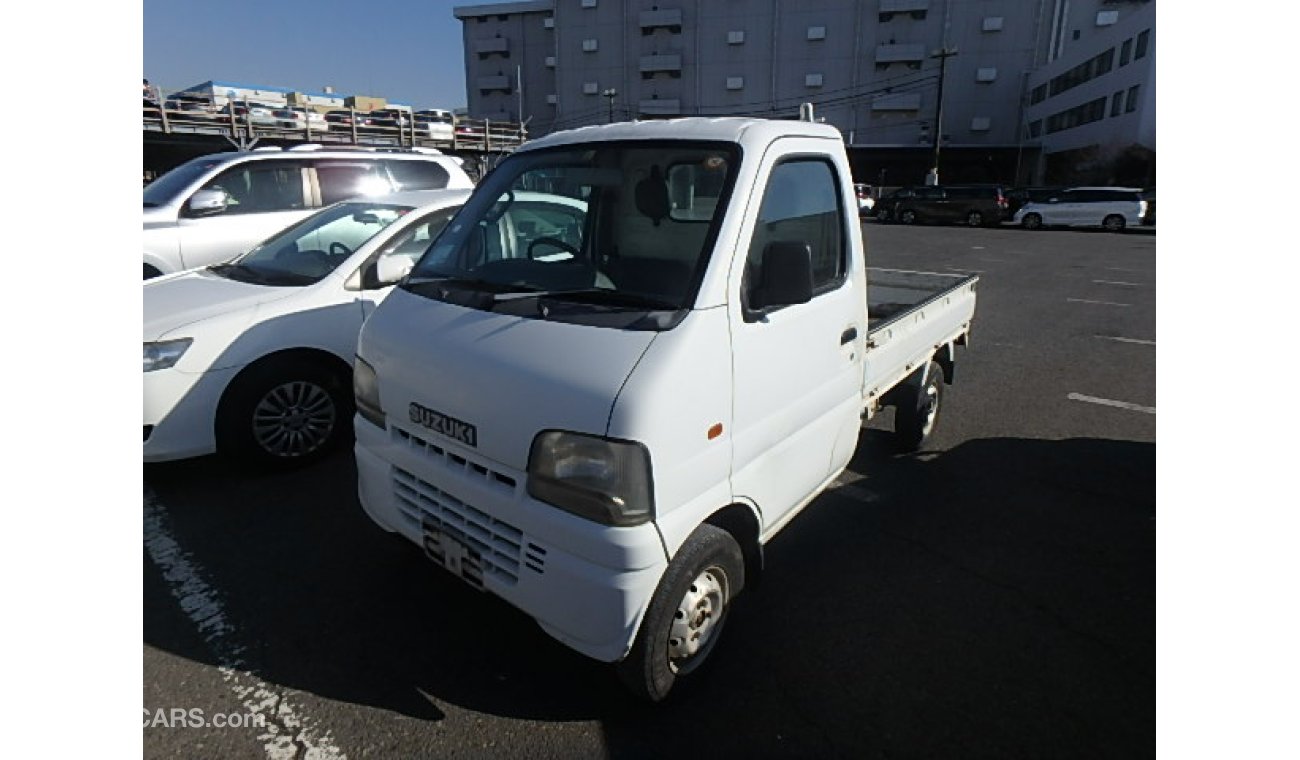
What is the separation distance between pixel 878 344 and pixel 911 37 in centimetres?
5619

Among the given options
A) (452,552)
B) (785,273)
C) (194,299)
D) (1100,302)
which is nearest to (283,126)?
(194,299)

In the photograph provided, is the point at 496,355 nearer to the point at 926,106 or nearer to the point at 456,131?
the point at 456,131

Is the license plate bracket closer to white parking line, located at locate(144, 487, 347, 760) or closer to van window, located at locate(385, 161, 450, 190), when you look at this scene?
white parking line, located at locate(144, 487, 347, 760)

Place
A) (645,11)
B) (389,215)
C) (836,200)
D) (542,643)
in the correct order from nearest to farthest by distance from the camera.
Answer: (542,643), (836,200), (389,215), (645,11)

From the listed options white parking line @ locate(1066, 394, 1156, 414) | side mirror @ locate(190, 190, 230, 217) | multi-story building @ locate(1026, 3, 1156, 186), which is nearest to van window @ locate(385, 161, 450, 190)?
side mirror @ locate(190, 190, 230, 217)

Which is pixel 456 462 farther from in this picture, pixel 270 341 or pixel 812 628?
pixel 270 341

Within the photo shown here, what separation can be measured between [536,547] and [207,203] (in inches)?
276

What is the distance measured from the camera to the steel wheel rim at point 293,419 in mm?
3998

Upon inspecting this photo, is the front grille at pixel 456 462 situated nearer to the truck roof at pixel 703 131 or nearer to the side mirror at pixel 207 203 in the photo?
the truck roof at pixel 703 131

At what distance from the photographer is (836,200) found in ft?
10.0

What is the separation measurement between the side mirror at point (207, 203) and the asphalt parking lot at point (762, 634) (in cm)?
417

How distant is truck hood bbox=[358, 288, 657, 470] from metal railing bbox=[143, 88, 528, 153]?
19572 millimetres

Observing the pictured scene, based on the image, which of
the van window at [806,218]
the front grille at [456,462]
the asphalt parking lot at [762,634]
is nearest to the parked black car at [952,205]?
the asphalt parking lot at [762,634]

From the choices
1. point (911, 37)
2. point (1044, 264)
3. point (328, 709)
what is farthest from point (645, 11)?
point (328, 709)
